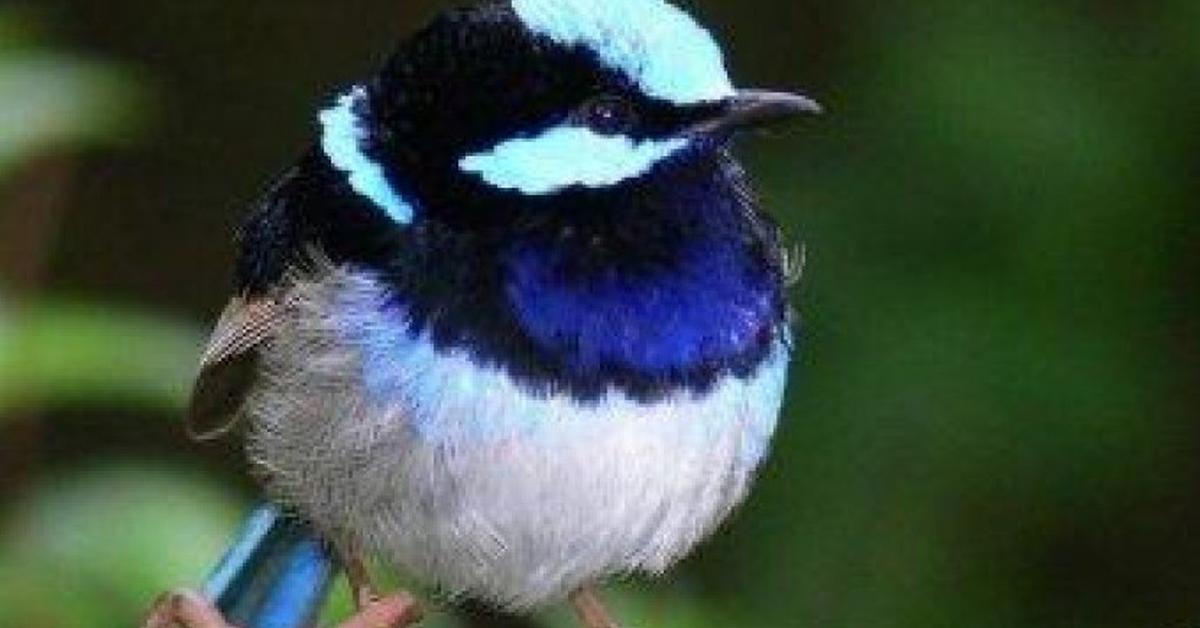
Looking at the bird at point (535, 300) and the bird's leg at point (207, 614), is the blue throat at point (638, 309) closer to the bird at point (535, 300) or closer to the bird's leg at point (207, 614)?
the bird at point (535, 300)

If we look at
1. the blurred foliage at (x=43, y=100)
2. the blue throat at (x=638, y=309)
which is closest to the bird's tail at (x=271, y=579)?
the blue throat at (x=638, y=309)

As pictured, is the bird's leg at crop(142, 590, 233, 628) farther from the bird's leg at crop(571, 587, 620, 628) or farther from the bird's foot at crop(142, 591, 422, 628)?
the bird's leg at crop(571, 587, 620, 628)

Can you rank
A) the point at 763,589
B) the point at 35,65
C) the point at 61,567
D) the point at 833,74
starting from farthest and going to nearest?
the point at 833,74 < the point at 763,589 < the point at 35,65 < the point at 61,567

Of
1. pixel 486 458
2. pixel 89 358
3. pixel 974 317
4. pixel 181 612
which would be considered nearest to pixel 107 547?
pixel 89 358

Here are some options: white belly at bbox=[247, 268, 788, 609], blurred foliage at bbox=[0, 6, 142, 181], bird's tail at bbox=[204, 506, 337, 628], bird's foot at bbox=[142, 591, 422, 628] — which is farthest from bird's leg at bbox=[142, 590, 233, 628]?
blurred foliage at bbox=[0, 6, 142, 181]

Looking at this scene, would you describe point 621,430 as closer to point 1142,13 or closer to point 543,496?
point 543,496

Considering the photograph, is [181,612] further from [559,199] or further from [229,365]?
[229,365]

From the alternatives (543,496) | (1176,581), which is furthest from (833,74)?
(543,496)
